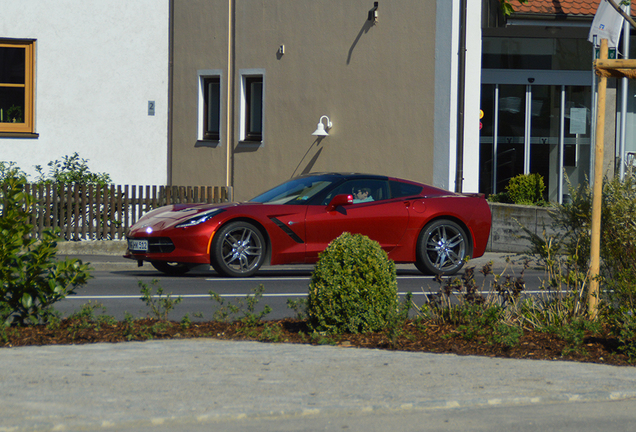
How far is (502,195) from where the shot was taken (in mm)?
17000

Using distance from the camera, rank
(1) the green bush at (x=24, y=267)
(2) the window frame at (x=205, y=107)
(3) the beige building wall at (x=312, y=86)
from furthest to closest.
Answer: (2) the window frame at (x=205, y=107)
(3) the beige building wall at (x=312, y=86)
(1) the green bush at (x=24, y=267)

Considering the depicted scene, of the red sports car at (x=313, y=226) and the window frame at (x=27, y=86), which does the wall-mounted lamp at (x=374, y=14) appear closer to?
the red sports car at (x=313, y=226)

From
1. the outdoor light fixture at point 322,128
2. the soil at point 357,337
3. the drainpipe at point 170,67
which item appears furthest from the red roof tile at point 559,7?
the soil at point 357,337

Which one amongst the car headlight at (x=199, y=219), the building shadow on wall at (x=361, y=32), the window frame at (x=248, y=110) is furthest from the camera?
the window frame at (x=248, y=110)

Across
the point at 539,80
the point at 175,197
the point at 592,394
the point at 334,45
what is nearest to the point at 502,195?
the point at 539,80

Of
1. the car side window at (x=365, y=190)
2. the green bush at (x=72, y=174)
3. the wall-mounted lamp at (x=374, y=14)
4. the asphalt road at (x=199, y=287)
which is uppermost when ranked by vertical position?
the wall-mounted lamp at (x=374, y=14)

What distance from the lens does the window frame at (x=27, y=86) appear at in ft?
58.4

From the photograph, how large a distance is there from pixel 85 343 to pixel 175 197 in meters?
9.54

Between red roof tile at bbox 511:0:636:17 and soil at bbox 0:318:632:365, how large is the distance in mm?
11193

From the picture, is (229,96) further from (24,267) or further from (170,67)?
(24,267)

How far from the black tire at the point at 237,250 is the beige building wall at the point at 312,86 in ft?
19.1

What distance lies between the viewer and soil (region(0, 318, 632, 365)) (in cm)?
589

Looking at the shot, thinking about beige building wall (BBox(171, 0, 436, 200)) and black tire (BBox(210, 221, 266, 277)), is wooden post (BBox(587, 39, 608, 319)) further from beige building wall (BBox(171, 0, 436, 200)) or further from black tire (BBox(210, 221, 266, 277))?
A: beige building wall (BBox(171, 0, 436, 200))

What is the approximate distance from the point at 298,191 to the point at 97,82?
8.53 m
